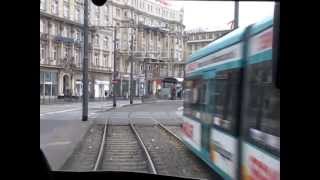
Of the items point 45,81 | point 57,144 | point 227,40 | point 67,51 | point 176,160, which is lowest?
point 176,160

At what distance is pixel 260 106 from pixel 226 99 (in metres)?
1.55

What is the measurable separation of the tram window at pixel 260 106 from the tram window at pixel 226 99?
45 cm

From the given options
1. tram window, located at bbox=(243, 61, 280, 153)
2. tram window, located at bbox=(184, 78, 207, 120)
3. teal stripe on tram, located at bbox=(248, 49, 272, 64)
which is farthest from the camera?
tram window, located at bbox=(184, 78, 207, 120)

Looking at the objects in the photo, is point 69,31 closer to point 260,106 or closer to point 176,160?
point 260,106

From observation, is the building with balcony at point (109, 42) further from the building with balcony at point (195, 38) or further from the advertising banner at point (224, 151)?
the advertising banner at point (224, 151)

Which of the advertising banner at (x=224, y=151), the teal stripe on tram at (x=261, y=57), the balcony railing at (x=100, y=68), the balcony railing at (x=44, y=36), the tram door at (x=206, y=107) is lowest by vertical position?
the advertising banner at (x=224, y=151)

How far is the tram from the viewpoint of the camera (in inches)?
203

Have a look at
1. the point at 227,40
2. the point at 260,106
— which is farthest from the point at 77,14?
the point at 227,40

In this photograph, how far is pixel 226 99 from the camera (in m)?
7.08

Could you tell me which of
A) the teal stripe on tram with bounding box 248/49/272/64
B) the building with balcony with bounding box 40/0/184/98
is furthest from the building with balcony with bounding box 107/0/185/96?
the teal stripe on tram with bounding box 248/49/272/64

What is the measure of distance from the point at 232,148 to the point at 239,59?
3.54ft

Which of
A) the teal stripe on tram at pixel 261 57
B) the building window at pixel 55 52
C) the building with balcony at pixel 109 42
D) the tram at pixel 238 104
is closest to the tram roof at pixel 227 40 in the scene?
the tram at pixel 238 104

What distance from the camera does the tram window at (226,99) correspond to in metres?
6.70

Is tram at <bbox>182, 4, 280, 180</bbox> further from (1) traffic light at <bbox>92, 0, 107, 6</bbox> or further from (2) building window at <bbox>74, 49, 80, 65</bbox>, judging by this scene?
(1) traffic light at <bbox>92, 0, 107, 6</bbox>
